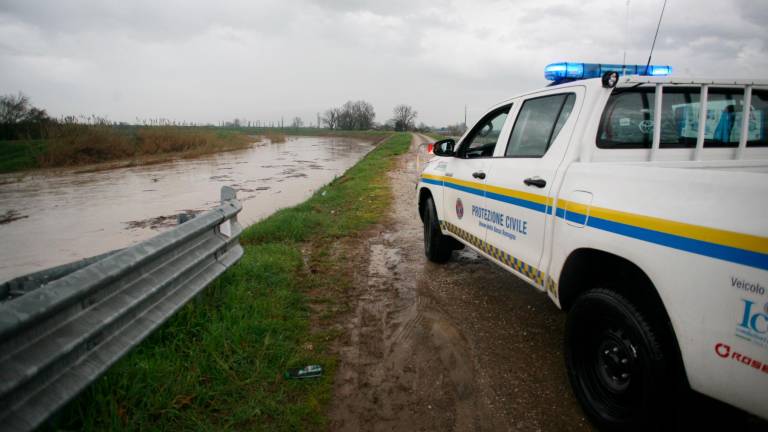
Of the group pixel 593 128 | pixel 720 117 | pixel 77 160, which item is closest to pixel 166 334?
pixel 593 128

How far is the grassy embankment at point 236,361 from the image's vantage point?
2381mm

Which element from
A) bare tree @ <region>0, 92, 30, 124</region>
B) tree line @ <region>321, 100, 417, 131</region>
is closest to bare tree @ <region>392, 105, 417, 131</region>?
tree line @ <region>321, 100, 417, 131</region>

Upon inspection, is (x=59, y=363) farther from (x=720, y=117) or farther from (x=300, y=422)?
(x=720, y=117)

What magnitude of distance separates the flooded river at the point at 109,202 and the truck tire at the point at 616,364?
7.68m

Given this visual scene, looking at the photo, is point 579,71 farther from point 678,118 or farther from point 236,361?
point 236,361

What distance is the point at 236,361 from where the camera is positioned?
302 centimetres

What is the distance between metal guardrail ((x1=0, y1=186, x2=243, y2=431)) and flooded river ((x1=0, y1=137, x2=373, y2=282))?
210 inches

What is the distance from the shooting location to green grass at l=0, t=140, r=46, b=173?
2150cm

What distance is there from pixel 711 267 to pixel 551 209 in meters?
1.08

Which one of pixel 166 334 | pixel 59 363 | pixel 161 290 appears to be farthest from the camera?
pixel 166 334

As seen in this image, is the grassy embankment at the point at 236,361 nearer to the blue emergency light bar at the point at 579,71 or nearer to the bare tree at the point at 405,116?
the blue emergency light bar at the point at 579,71

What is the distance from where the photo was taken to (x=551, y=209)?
269cm

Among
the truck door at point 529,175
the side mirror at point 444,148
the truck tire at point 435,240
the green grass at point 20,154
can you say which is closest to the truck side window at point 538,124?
the truck door at point 529,175

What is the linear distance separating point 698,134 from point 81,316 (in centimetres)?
373
